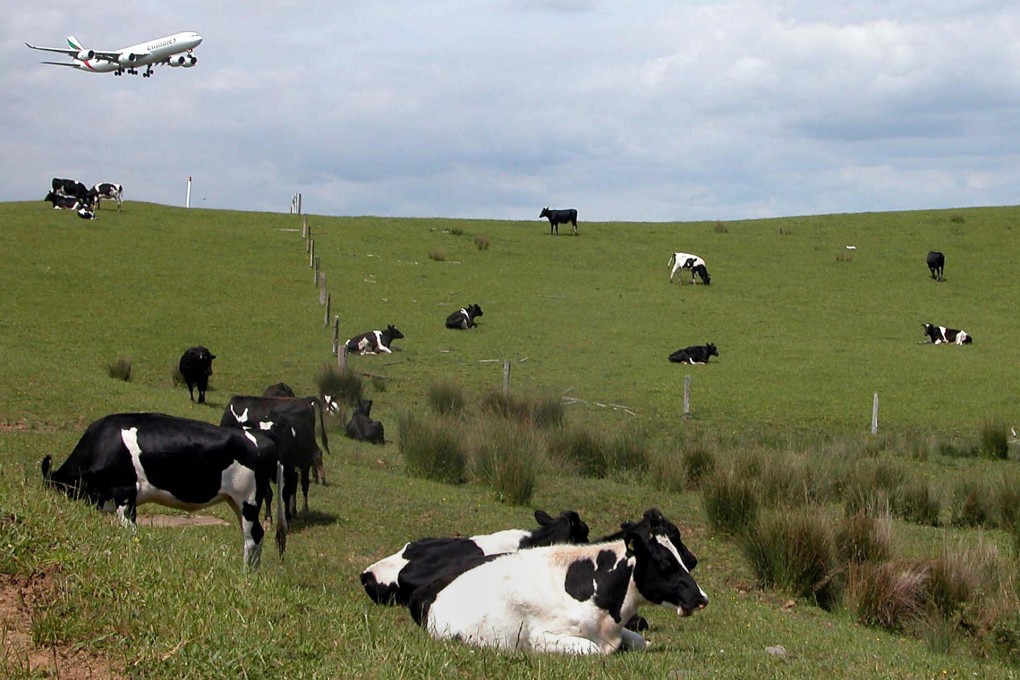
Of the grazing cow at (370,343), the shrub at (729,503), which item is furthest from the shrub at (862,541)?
the grazing cow at (370,343)

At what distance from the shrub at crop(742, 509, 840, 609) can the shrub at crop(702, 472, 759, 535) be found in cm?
217

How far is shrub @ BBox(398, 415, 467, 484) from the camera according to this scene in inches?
722

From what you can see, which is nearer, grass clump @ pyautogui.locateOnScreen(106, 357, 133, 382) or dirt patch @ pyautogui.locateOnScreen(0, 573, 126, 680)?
dirt patch @ pyautogui.locateOnScreen(0, 573, 126, 680)

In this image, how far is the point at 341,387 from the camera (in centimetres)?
2644

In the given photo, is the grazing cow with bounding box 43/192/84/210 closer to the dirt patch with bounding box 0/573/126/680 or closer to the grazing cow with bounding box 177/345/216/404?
the grazing cow with bounding box 177/345/216/404

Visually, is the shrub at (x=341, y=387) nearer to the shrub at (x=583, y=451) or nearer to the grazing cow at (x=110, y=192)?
the shrub at (x=583, y=451)

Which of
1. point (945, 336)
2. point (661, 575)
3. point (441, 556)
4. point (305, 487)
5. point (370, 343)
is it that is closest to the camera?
point (661, 575)

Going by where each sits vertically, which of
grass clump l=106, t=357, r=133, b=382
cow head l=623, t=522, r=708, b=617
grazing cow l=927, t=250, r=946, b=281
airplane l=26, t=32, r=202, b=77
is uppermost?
airplane l=26, t=32, r=202, b=77

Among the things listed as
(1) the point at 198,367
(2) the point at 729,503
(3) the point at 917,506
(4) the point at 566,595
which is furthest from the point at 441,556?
(1) the point at 198,367

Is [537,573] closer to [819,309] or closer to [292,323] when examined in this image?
[292,323]

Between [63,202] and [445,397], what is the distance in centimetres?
3720

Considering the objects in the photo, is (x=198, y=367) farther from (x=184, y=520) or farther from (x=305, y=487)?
(x=184, y=520)

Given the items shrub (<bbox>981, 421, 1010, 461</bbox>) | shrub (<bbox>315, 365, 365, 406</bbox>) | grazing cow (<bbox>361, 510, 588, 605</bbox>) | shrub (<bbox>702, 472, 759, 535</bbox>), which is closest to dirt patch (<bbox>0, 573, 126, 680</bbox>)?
grazing cow (<bbox>361, 510, 588, 605</bbox>)

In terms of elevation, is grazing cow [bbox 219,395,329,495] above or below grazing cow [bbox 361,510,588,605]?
above
